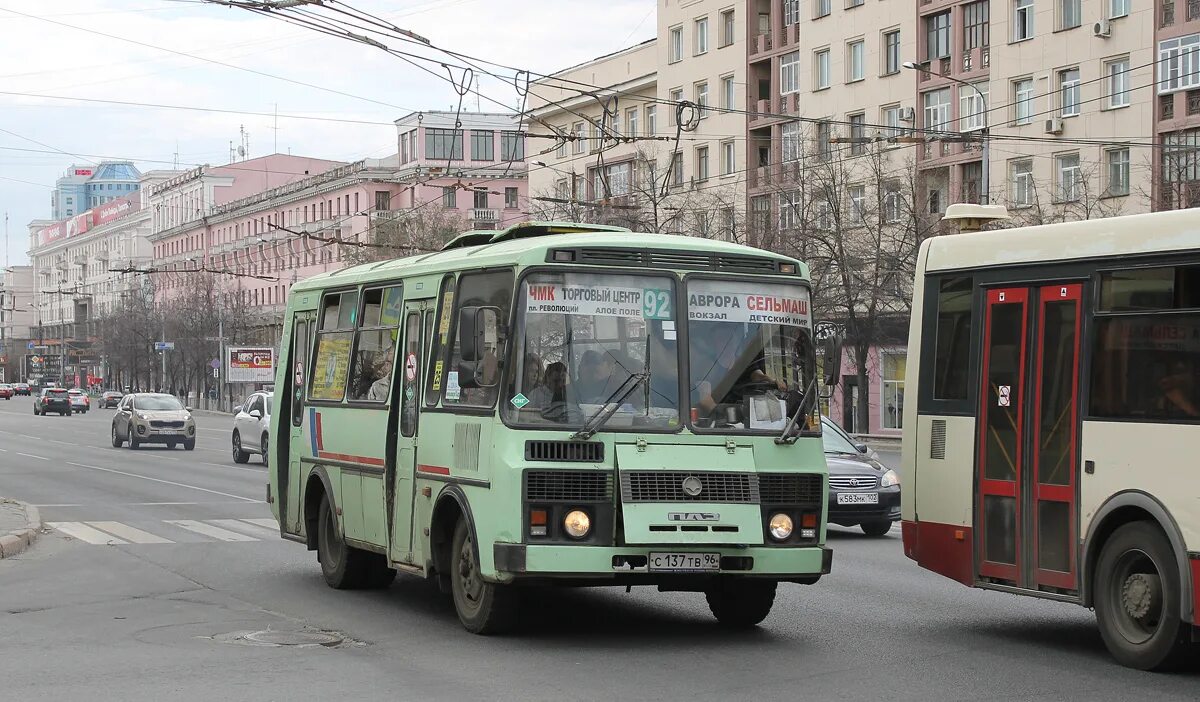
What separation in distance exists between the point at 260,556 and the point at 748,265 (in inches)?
320

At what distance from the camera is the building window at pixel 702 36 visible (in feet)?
226

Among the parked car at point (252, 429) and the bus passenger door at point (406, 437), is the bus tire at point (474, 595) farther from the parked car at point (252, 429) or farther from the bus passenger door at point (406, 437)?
the parked car at point (252, 429)

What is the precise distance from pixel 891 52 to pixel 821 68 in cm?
444

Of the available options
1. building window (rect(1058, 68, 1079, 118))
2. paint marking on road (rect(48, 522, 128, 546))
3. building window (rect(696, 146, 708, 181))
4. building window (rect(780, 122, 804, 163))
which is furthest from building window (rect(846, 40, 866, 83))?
paint marking on road (rect(48, 522, 128, 546))

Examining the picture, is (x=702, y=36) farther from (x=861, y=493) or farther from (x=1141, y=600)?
(x=1141, y=600)

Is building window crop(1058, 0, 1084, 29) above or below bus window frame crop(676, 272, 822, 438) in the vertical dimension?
above

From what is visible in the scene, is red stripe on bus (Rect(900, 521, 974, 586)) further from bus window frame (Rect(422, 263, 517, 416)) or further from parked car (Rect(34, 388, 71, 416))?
parked car (Rect(34, 388, 71, 416))

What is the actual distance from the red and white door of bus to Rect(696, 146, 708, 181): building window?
56.6 m

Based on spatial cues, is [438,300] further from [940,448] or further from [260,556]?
[260,556]

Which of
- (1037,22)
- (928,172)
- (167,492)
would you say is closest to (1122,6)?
(1037,22)

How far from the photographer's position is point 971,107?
174ft

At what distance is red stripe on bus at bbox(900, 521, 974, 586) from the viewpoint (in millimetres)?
11508

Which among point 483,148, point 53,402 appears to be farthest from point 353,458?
point 483,148

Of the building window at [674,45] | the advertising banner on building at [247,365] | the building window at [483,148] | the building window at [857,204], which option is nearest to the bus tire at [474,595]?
the building window at [857,204]
